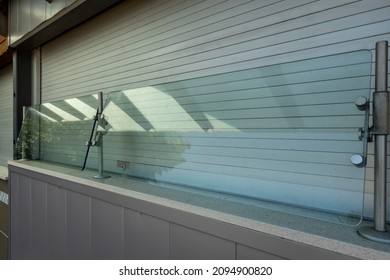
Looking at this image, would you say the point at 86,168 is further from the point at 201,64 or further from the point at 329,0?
the point at 329,0

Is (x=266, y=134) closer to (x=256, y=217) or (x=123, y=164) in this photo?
(x=256, y=217)

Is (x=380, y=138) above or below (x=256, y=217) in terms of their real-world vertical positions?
above

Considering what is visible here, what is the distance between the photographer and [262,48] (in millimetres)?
1831

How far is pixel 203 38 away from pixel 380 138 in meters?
1.58

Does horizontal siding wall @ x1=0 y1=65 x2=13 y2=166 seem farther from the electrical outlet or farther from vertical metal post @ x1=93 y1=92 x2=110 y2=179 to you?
the electrical outlet

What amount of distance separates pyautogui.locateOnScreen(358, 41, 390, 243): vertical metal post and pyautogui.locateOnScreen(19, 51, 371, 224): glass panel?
0.10 m

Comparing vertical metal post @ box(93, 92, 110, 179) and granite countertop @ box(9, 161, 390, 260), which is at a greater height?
vertical metal post @ box(93, 92, 110, 179)

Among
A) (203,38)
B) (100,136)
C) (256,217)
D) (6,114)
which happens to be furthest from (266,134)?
(6,114)

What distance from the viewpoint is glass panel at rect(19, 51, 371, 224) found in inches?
46.3

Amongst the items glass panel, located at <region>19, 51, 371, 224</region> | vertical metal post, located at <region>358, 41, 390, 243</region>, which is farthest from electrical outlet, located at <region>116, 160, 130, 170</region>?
vertical metal post, located at <region>358, 41, 390, 243</region>

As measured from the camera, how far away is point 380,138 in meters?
0.98

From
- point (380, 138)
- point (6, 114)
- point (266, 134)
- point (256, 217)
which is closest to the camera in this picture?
point (380, 138)
